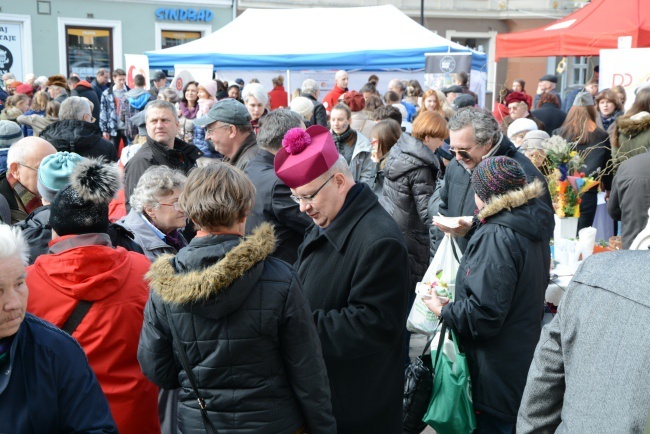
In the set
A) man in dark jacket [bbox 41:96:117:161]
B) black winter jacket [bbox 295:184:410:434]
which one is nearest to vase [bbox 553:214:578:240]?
black winter jacket [bbox 295:184:410:434]

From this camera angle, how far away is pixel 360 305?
9.45 feet

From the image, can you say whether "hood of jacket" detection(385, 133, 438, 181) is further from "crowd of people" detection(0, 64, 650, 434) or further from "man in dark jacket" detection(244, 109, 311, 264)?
"man in dark jacket" detection(244, 109, 311, 264)

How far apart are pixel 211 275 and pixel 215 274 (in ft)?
0.05

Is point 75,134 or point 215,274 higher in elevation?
point 75,134

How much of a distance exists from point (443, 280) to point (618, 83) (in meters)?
5.93

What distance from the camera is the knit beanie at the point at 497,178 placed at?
334 cm

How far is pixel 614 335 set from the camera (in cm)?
186

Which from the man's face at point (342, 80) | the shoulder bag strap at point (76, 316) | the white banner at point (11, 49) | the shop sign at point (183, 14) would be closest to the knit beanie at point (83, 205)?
the shoulder bag strap at point (76, 316)

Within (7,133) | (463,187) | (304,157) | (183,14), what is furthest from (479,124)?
(183,14)

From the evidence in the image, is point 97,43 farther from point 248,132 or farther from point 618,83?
point 248,132

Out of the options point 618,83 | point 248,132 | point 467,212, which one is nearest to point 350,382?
point 467,212

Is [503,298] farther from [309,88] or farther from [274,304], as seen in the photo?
[309,88]

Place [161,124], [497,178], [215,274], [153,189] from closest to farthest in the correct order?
[215,274] < [497,178] < [153,189] < [161,124]

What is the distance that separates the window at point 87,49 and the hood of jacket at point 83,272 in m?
22.4
